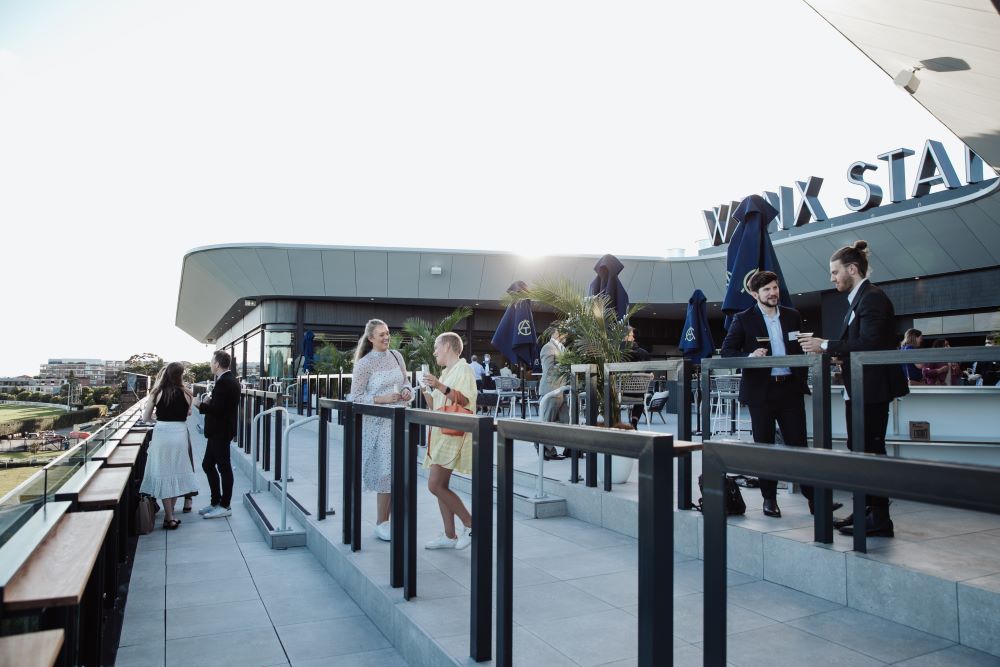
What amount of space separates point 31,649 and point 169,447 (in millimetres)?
Result: 5109

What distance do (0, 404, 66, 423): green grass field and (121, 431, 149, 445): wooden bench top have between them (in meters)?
2.77

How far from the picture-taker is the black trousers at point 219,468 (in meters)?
6.90

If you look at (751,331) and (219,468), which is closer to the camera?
(751,331)

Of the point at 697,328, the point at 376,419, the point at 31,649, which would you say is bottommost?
the point at 31,649

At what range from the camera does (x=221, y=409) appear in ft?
22.7

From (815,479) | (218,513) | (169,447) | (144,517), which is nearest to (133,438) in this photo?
(169,447)

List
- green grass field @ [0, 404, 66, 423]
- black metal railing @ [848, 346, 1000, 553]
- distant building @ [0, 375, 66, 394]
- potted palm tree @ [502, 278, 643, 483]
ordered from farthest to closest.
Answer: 1. potted palm tree @ [502, 278, 643, 483]
2. black metal railing @ [848, 346, 1000, 553]
3. distant building @ [0, 375, 66, 394]
4. green grass field @ [0, 404, 66, 423]

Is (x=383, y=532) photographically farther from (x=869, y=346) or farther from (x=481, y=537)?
(x=869, y=346)

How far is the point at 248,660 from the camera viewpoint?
10.7 feet

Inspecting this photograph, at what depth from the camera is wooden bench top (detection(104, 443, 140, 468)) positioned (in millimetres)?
4719

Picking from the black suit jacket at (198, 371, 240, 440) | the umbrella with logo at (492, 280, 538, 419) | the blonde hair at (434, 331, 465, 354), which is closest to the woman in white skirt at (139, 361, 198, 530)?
the black suit jacket at (198, 371, 240, 440)

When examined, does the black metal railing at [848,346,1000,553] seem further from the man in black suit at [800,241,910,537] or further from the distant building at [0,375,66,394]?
the distant building at [0,375,66,394]

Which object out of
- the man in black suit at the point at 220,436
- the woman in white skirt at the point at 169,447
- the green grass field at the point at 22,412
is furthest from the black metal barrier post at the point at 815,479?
the man in black suit at the point at 220,436

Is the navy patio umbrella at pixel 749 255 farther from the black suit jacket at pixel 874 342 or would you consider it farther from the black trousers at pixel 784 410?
the black suit jacket at pixel 874 342
